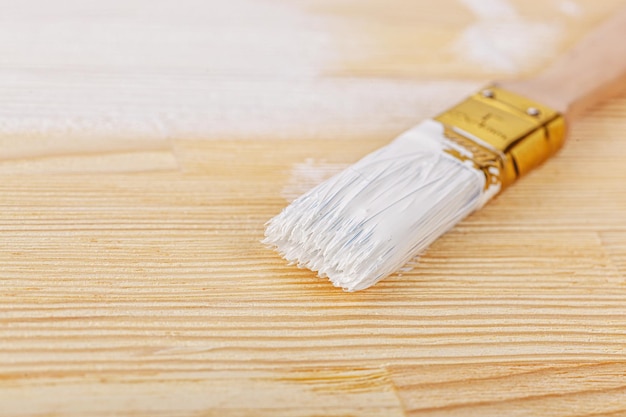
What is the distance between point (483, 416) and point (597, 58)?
0.63 meters

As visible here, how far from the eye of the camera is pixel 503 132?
39.8 inches

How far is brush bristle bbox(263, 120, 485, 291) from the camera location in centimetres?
83

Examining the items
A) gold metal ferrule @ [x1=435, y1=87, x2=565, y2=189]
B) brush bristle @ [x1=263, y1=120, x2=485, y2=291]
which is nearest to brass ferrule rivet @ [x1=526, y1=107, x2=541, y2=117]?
gold metal ferrule @ [x1=435, y1=87, x2=565, y2=189]

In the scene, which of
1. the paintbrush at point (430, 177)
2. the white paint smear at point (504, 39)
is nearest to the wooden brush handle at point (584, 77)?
the paintbrush at point (430, 177)

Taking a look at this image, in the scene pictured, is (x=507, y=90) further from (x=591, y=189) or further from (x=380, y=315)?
(x=380, y=315)

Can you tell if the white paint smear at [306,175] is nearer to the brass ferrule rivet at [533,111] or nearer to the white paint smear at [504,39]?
the brass ferrule rivet at [533,111]

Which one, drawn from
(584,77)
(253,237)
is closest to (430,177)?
(253,237)

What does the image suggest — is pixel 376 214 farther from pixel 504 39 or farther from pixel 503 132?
pixel 504 39

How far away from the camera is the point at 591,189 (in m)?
1.08

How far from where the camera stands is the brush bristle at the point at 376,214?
0.83 m

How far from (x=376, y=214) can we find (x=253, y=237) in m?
0.16

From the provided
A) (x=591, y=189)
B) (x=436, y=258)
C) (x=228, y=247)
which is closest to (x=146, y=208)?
(x=228, y=247)

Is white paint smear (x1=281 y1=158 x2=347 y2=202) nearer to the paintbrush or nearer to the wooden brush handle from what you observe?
the paintbrush

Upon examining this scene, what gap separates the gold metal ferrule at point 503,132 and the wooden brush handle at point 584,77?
33 mm
